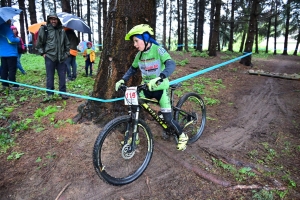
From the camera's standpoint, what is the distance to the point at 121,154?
3789 millimetres

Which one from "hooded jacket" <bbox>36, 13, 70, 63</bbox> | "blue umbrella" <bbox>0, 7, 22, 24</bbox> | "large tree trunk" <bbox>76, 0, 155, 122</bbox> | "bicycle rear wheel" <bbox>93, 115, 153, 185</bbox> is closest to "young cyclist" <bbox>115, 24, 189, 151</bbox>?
"bicycle rear wheel" <bbox>93, 115, 153, 185</bbox>

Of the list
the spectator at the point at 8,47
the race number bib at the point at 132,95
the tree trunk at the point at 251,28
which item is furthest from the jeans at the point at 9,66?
the tree trunk at the point at 251,28

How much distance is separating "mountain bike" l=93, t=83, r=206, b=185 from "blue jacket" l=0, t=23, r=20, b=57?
529cm

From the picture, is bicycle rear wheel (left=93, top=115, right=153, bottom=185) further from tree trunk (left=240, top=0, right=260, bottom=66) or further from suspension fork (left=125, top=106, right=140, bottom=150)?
tree trunk (left=240, top=0, right=260, bottom=66)

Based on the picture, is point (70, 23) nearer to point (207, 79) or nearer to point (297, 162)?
point (207, 79)

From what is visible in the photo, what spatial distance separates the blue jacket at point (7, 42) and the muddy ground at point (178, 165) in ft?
7.72

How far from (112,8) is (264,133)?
178 inches

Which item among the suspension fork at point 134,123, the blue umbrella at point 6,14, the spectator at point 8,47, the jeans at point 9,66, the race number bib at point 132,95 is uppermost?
the blue umbrella at point 6,14

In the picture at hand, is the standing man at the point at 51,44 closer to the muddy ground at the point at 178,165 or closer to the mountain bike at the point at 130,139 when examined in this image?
the muddy ground at the point at 178,165

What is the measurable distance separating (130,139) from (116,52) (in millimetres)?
1975

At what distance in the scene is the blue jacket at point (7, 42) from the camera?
6.85m

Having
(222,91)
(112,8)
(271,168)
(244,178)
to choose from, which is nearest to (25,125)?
(112,8)

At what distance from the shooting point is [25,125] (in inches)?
195

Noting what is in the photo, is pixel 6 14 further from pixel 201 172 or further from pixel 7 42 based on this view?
pixel 201 172
